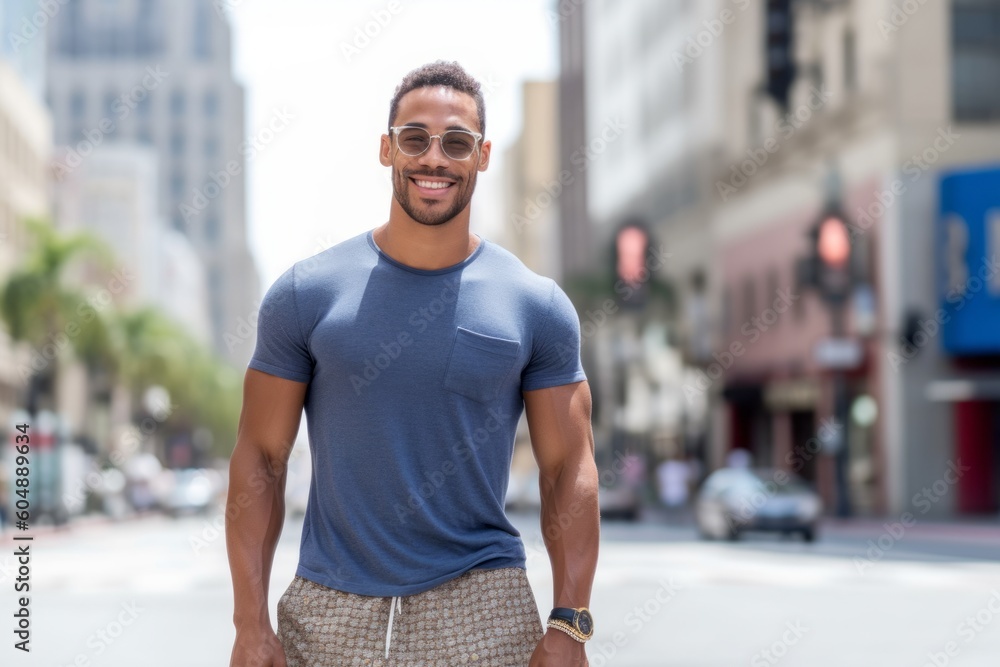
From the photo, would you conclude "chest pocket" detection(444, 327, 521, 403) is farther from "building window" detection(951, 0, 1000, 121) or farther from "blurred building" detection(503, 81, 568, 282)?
"blurred building" detection(503, 81, 568, 282)

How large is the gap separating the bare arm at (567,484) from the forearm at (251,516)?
553mm

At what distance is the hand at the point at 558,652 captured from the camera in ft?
11.2

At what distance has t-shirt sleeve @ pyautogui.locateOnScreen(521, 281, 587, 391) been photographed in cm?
357

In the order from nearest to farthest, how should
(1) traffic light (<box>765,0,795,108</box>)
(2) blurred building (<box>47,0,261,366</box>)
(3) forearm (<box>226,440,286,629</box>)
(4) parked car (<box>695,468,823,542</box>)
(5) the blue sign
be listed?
(3) forearm (<box>226,440,286,629</box>) < (4) parked car (<box>695,468,823,542</box>) < (1) traffic light (<box>765,0,795,108</box>) < (5) the blue sign < (2) blurred building (<box>47,0,261,366</box>)

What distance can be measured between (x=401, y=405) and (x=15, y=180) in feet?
211

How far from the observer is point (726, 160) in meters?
51.1

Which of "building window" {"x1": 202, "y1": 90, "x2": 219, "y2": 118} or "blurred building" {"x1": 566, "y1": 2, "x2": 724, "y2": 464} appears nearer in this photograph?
"blurred building" {"x1": 566, "y1": 2, "x2": 724, "y2": 464}

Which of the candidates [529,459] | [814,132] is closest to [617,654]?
[814,132]

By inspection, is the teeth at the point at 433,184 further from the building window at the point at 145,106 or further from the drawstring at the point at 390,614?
the building window at the point at 145,106

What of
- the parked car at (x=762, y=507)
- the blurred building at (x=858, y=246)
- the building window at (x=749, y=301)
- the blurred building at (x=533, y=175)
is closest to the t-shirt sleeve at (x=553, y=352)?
the parked car at (x=762, y=507)

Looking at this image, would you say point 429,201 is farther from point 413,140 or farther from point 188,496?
point 188,496

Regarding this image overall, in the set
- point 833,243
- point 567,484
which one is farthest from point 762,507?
point 567,484

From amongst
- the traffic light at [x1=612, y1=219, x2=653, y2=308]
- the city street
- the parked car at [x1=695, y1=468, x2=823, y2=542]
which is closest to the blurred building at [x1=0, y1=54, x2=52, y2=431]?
the traffic light at [x1=612, y1=219, x2=653, y2=308]

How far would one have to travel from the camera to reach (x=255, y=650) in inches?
132
